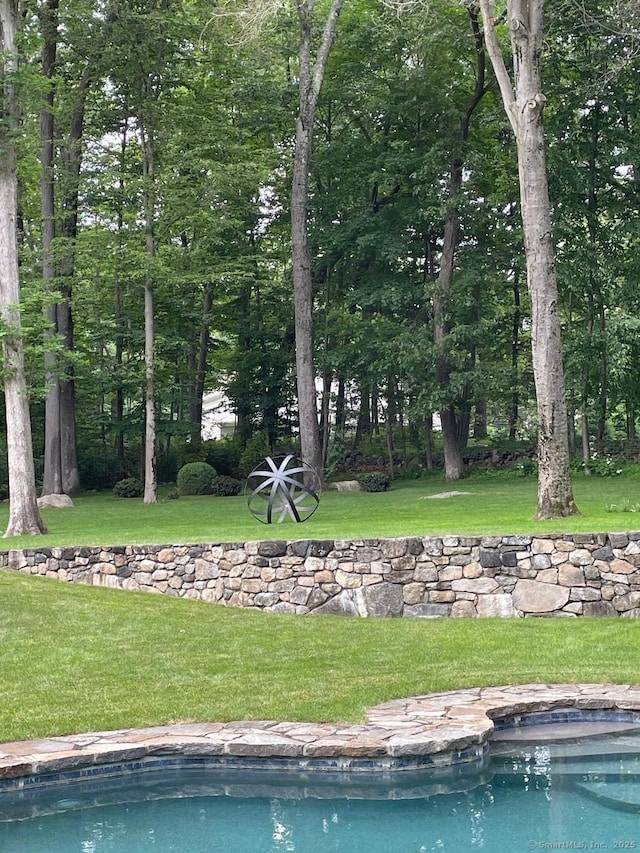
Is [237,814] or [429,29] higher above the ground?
[429,29]

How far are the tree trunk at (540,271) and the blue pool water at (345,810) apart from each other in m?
7.69

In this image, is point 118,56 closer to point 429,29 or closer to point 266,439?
point 429,29

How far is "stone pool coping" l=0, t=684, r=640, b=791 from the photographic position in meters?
5.96

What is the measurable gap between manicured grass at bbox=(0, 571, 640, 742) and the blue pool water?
2.60 feet

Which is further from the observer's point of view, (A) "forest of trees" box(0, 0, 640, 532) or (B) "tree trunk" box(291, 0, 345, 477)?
(B) "tree trunk" box(291, 0, 345, 477)

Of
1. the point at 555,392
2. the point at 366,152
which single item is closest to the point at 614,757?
the point at 555,392

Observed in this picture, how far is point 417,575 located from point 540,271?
18.1 ft

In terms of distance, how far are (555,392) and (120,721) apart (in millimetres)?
9048

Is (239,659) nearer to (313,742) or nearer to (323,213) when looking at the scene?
(313,742)

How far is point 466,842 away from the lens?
527 cm

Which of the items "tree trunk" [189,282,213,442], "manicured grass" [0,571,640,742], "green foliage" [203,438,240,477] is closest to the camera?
"manicured grass" [0,571,640,742]

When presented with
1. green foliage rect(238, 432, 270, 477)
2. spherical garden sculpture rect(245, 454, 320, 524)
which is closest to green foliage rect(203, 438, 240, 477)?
green foliage rect(238, 432, 270, 477)

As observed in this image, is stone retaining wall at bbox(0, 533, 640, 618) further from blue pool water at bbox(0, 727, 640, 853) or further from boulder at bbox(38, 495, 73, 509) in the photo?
boulder at bbox(38, 495, 73, 509)

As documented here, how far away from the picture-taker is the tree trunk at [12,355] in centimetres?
1627
